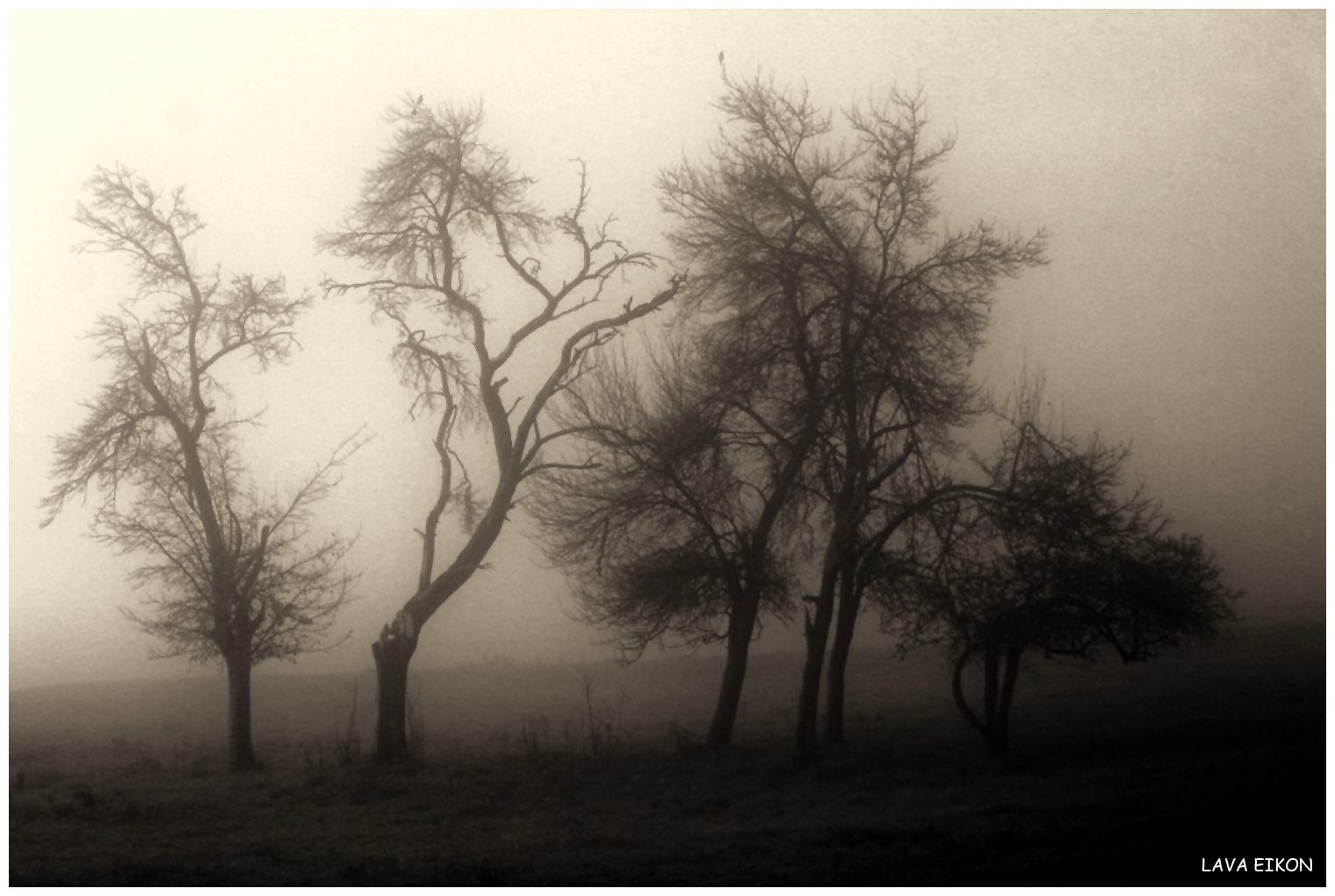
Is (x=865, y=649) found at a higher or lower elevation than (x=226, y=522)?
lower

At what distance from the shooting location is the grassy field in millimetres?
7383

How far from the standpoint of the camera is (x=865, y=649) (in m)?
10.6

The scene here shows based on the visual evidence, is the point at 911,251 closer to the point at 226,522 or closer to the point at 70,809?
the point at 226,522

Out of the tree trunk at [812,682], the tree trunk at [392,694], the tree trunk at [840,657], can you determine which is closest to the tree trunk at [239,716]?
the tree trunk at [392,694]

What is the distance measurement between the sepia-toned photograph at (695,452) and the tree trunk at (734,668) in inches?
1.4

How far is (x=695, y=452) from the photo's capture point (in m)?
10.1

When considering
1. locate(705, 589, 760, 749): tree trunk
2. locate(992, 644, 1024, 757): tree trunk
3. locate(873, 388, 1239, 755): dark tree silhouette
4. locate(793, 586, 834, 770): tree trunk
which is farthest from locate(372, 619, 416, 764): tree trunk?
locate(992, 644, 1024, 757): tree trunk

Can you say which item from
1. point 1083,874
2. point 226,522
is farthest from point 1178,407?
point 226,522

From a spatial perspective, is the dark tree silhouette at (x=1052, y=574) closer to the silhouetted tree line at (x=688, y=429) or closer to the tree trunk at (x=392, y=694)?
the silhouetted tree line at (x=688, y=429)

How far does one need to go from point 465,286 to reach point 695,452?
296 cm

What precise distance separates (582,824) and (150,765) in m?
4.98

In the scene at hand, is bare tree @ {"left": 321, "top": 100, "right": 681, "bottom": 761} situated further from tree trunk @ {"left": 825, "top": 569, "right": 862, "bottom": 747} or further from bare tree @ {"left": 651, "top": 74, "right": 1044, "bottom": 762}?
tree trunk @ {"left": 825, "top": 569, "right": 862, "bottom": 747}

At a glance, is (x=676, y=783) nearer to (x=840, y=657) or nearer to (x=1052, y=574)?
(x=840, y=657)

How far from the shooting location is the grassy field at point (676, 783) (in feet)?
24.2
